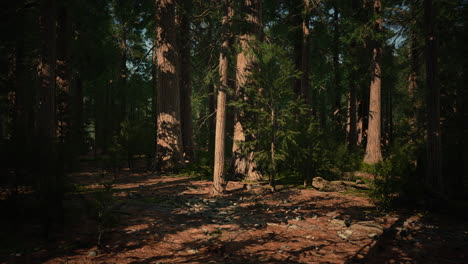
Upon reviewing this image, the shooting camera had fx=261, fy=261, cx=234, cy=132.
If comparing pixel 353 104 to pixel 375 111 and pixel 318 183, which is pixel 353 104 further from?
pixel 318 183

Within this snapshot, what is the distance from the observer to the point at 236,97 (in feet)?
31.4

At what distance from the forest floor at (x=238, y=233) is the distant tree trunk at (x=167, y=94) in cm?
374

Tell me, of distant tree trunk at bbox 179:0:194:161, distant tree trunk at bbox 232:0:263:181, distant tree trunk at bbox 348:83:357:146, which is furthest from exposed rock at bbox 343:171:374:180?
distant tree trunk at bbox 179:0:194:161

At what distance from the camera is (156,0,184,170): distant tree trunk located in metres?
11.0

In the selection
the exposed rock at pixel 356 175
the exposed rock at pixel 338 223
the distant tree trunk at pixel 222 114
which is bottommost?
the exposed rock at pixel 338 223

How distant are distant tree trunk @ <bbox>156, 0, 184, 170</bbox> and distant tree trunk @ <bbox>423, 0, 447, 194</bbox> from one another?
8.65 m

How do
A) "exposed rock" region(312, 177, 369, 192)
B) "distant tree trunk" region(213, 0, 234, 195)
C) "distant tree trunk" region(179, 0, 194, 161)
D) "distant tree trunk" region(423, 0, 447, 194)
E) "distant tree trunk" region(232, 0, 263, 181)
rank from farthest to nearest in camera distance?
1. "distant tree trunk" region(179, 0, 194, 161)
2. "distant tree trunk" region(232, 0, 263, 181)
3. "exposed rock" region(312, 177, 369, 192)
4. "distant tree trunk" region(213, 0, 234, 195)
5. "distant tree trunk" region(423, 0, 447, 194)

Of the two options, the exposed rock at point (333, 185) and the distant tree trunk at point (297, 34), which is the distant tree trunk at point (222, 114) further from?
the distant tree trunk at point (297, 34)

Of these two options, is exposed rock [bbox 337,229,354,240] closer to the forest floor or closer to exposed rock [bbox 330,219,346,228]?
the forest floor

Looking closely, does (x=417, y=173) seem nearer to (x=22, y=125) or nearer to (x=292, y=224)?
(x=292, y=224)

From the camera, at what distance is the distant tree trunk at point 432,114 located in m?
6.86

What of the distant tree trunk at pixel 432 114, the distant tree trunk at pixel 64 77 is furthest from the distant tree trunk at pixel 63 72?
the distant tree trunk at pixel 432 114

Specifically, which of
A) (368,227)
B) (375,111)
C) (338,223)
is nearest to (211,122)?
(375,111)

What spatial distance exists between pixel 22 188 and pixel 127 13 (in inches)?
450
